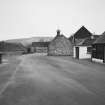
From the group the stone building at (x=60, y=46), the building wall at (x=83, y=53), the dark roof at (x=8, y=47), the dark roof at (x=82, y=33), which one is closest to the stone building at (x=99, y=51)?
the building wall at (x=83, y=53)

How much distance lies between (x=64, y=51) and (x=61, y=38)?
4.74 m

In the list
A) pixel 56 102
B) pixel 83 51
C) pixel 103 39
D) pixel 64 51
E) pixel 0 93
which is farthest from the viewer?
pixel 64 51

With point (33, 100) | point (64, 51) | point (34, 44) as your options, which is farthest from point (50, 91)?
point (34, 44)

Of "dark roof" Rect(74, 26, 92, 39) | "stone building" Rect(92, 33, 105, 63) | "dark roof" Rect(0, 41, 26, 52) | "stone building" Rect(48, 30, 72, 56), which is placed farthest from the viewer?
"dark roof" Rect(0, 41, 26, 52)

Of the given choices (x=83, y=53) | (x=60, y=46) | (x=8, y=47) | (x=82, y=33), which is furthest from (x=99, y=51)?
(x=8, y=47)

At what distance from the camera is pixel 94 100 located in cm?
672

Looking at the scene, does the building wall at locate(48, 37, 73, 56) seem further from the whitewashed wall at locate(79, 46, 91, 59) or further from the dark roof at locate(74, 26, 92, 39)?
the whitewashed wall at locate(79, 46, 91, 59)

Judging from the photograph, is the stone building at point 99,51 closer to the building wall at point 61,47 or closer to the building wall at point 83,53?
the building wall at point 83,53

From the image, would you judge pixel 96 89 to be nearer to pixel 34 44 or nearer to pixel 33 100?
pixel 33 100

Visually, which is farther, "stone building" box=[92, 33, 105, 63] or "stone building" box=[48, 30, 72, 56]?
"stone building" box=[48, 30, 72, 56]

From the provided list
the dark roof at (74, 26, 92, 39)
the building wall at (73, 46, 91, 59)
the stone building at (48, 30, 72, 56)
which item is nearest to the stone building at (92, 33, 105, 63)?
the building wall at (73, 46, 91, 59)

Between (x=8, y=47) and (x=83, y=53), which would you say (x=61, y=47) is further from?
(x=8, y=47)

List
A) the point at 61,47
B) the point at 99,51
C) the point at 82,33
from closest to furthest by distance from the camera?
1. the point at 99,51
2. the point at 82,33
3. the point at 61,47

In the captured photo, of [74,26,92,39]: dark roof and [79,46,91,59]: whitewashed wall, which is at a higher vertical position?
[74,26,92,39]: dark roof
